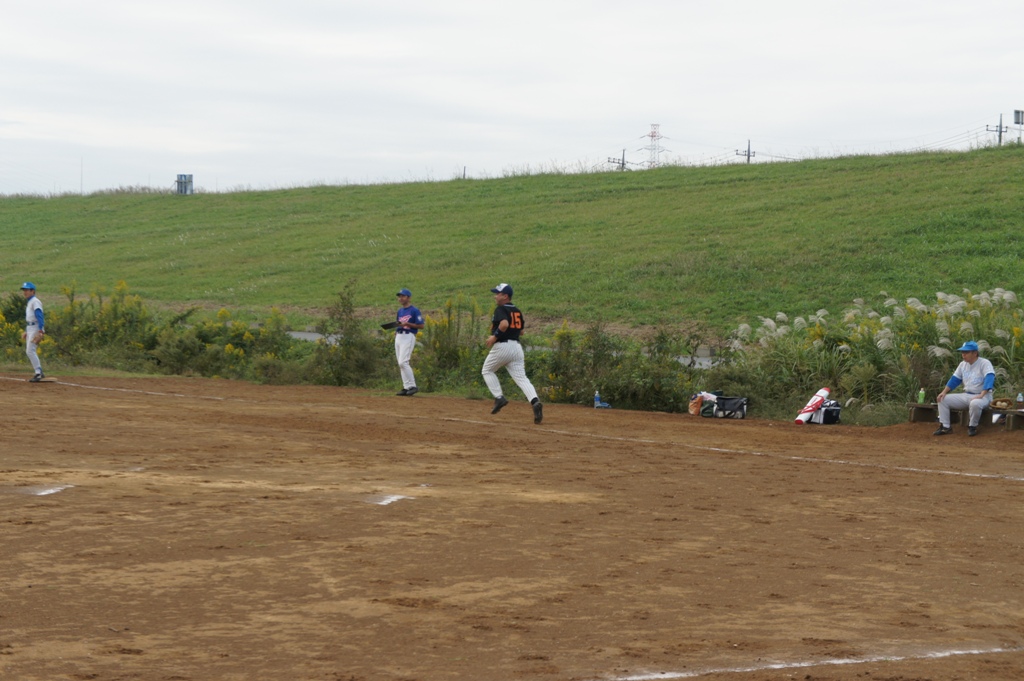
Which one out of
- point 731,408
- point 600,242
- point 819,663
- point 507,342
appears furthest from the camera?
point 600,242

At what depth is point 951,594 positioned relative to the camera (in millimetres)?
7770

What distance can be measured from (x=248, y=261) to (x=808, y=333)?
3014 centimetres

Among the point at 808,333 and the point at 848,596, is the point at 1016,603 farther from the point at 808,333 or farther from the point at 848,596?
the point at 808,333

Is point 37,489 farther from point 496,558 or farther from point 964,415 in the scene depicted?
point 964,415

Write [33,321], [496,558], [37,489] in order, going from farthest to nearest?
1. [33,321]
2. [37,489]
3. [496,558]

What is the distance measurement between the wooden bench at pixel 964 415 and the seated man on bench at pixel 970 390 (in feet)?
0.56

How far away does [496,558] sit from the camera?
859 cm

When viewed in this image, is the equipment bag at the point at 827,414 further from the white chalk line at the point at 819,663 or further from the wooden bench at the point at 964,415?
the white chalk line at the point at 819,663

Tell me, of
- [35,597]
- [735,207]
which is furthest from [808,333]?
[735,207]

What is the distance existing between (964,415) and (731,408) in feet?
12.6

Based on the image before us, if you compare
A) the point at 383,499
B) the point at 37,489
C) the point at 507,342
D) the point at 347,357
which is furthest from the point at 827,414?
the point at 37,489

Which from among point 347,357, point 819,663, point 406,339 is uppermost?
point 406,339

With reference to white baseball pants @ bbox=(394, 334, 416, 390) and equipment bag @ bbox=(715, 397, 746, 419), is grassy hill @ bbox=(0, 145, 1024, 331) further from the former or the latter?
equipment bag @ bbox=(715, 397, 746, 419)

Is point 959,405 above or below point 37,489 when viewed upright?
above
